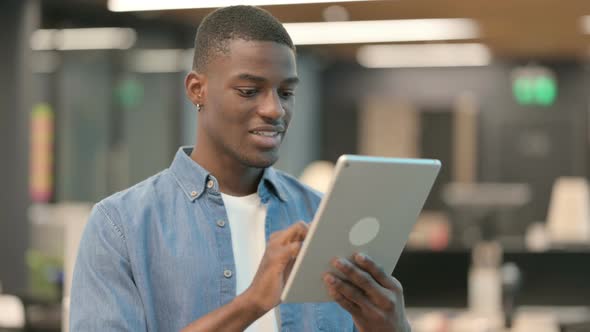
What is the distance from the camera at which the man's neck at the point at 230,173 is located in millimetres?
1707

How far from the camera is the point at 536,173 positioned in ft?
46.6

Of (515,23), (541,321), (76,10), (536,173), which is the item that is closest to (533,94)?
(536,173)

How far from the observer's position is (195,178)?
5.60 ft

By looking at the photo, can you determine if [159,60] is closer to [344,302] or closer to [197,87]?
[197,87]

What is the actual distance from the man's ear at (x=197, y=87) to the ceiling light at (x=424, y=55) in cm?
1003

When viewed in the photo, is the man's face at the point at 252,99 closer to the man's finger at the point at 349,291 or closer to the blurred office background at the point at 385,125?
the man's finger at the point at 349,291

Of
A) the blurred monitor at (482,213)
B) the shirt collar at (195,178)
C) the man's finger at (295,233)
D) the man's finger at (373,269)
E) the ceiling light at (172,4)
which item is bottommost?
the blurred monitor at (482,213)

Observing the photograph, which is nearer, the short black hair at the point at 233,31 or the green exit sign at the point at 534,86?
the short black hair at the point at 233,31

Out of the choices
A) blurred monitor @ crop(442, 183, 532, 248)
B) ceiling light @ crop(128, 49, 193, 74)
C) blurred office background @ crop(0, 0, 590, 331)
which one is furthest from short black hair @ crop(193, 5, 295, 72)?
ceiling light @ crop(128, 49, 193, 74)

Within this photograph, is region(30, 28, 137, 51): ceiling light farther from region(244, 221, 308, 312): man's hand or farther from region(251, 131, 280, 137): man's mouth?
region(244, 221, 308, 312): man's hand

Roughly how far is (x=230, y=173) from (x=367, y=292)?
34 centimetres

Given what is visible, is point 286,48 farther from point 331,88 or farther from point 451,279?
point 331,88

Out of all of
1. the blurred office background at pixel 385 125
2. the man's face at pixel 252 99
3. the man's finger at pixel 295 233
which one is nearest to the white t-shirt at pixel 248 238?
the man's face at pixel 252 99

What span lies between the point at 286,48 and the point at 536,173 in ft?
42.6
